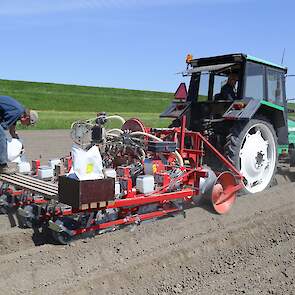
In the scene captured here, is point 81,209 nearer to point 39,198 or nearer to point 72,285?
point 72,285

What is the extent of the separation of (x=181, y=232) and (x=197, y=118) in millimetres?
2466

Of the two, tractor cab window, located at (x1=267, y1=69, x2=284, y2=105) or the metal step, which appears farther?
tractor cab window, located at (x1=267, y1=69, x2=284, y2=105)

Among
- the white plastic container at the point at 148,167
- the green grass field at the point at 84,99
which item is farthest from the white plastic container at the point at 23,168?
the green grass field at the point at 84,99

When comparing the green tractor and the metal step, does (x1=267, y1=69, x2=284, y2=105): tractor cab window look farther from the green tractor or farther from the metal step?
the metal step

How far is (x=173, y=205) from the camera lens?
15.7 feet

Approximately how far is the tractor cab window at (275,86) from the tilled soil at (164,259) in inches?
87.0

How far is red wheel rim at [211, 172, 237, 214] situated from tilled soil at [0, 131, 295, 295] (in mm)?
262

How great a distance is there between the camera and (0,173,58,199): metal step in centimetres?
404

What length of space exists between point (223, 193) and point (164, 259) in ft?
5.88

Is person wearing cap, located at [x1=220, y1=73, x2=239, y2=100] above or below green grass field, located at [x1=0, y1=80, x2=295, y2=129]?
above

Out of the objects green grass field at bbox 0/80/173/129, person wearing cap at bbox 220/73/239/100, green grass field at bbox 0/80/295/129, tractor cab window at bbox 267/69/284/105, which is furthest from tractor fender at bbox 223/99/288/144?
green grass field at bbox 0/80/173/129

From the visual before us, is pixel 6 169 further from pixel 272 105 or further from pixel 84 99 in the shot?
pixel 84 99

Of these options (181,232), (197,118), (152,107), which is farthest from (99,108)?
(181,232)

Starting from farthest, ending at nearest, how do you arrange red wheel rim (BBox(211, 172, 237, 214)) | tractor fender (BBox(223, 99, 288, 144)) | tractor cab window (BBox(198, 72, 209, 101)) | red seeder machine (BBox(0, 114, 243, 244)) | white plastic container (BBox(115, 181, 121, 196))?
tractor cab window (BBox(198, 72, 209, 101)), tractor fender (BBox(223, 99, 288, 144)), red wheel rim (BBox(211, 172, 237, 214)), white plastic container (BBox(115, 181, 121, 196)), red seeder machine (BBox(0, 114, 243, 244))
